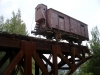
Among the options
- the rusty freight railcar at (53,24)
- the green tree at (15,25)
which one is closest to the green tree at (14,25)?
the green tree at (15,25)

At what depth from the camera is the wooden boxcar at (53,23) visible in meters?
11.5

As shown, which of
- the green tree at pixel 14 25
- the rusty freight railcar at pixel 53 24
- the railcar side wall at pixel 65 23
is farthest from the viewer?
the green tree at pixel 14 25

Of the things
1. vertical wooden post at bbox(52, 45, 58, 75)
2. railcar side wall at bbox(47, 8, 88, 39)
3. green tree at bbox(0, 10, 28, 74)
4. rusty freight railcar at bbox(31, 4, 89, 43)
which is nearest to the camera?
vertical wooden post at bbox(52, 45, 58, 75)

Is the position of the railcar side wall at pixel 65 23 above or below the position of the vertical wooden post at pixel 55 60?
above

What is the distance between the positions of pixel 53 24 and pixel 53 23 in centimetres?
10

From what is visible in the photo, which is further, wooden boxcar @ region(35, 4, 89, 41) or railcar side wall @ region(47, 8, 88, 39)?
railcar side wall @ region(47, 8, 88, 39)

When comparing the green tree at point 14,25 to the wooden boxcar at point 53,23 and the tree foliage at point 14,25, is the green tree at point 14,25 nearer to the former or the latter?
the tree foliage at point 14,25

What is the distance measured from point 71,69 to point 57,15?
481cm

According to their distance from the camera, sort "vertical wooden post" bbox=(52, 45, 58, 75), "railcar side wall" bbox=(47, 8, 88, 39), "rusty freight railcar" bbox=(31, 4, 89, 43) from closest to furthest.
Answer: "vertical wooden post" bbox=(52, 45, 58, 75)
"rusty freight railcar" bbox=(31, 4, 89, 43)
"railcar side wall" bbox=(47, 8, 88, 39)

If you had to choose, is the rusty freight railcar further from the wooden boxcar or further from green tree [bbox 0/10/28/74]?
green tree [bbox 0/10/28/74]

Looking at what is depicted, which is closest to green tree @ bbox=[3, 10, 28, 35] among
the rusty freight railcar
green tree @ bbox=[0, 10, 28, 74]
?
green tree @ bbox=[0, 10, 28, 74]

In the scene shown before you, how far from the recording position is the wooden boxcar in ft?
37.8

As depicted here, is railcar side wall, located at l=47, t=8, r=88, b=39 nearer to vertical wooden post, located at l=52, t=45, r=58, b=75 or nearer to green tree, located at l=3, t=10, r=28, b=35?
vertical wooden post, located at l=52, t=45, r=58, b=75

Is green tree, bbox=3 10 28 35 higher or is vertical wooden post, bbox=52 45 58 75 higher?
green tree, bbox=3 10 28 35
